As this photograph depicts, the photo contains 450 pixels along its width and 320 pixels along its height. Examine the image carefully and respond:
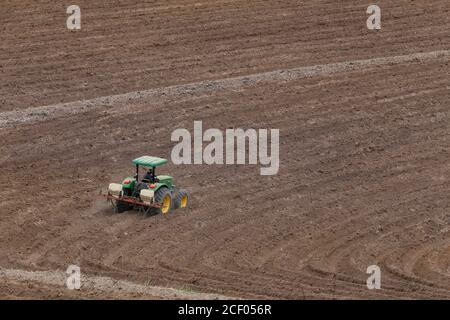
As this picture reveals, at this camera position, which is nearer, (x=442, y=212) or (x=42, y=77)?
(x=442, y=212)

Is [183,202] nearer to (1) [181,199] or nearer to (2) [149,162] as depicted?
(1) [181,199]

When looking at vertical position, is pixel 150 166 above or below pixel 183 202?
above

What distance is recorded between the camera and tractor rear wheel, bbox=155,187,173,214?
87.5 feet

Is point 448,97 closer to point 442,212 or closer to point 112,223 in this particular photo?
point 442,212

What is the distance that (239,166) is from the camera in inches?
1202

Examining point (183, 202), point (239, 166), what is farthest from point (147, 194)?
point (239, 166)

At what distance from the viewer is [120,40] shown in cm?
3825

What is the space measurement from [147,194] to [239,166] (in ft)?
15.6

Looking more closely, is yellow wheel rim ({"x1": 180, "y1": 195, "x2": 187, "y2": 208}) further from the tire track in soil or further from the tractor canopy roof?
the tire track in soil

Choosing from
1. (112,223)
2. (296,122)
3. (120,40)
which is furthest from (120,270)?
(120,40)

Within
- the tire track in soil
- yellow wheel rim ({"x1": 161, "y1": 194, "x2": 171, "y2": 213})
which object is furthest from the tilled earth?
yellow wheel rim ({"x1": 161, "y1": 194, "x2": 171, "y2": 213})

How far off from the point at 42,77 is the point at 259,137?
26.6 ft

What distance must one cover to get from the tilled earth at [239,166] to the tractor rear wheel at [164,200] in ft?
0.98
